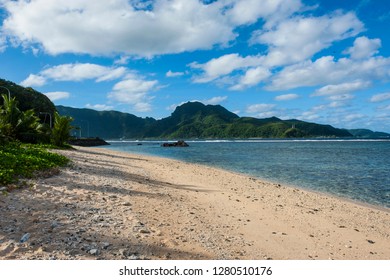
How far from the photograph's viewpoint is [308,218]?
10.5 meters

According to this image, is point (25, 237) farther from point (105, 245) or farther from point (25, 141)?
point (25, 141)

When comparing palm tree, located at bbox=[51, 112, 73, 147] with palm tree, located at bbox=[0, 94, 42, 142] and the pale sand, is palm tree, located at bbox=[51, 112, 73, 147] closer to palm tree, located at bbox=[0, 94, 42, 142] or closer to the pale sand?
palm tree, located at bbox=[0, 94, 42, 142]

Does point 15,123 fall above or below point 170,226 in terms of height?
above

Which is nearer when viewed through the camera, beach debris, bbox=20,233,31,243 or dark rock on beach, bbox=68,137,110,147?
beach debris, bbox=20,233,31,243

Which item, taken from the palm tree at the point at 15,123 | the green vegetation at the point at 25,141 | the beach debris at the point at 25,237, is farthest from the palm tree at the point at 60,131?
the beach debris at the point at 25,237

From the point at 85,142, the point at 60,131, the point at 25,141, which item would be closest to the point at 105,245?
the point at 25,141

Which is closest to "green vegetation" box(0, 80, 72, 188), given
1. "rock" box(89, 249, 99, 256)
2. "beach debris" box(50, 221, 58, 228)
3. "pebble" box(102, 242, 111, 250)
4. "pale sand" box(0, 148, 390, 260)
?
"pale sand" box(0, 148, 390, 260)

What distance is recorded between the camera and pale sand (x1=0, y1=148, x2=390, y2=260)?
6.23 m

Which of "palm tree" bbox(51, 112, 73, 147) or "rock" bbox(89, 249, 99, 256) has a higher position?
"palm tree" bbox(51, 112, 73, 147)

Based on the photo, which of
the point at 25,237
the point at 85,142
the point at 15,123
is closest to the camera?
the point at 25,237

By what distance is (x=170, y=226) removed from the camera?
8.14 metres

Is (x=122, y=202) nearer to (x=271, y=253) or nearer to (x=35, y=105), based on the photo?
(x=271, y=253)

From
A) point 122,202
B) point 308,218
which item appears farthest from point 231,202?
point 122,202
